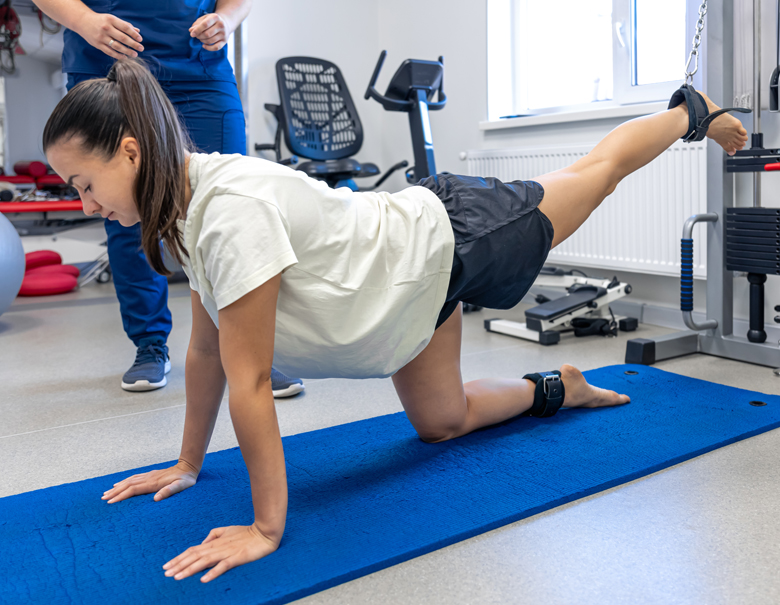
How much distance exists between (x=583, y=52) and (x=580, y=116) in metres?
0.50

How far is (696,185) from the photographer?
2508 millimetres

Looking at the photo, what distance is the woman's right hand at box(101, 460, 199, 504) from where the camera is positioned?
1250 millimetres

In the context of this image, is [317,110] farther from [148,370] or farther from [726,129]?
[726,129]

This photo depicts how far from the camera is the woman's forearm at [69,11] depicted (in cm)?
165

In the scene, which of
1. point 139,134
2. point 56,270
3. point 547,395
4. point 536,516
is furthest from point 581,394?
point 56,270

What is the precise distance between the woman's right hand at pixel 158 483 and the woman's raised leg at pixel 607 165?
81 cm

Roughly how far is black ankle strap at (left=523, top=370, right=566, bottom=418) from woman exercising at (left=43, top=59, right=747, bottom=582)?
12.2 inches

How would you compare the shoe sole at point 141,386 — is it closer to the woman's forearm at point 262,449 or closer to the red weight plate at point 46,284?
the woman's forearm at point 262,449

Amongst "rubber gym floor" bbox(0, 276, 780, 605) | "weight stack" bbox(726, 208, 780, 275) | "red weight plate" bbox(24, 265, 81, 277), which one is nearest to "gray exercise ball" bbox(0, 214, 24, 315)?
"rubber gym floor" bbox(0, 276, 780, 605)

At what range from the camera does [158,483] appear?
128 centimetres

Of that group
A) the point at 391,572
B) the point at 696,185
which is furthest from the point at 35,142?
the point at 391,572

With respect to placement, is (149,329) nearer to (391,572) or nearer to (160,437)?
(160,437)

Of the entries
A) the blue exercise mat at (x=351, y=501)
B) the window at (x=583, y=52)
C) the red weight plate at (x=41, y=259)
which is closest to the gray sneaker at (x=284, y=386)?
the blue exercise mat at (x=351, y=501)

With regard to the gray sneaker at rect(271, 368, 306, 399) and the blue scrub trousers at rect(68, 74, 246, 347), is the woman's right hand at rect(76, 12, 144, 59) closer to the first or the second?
the blue scrub trousers at rect(68, 74, 246, 347)
